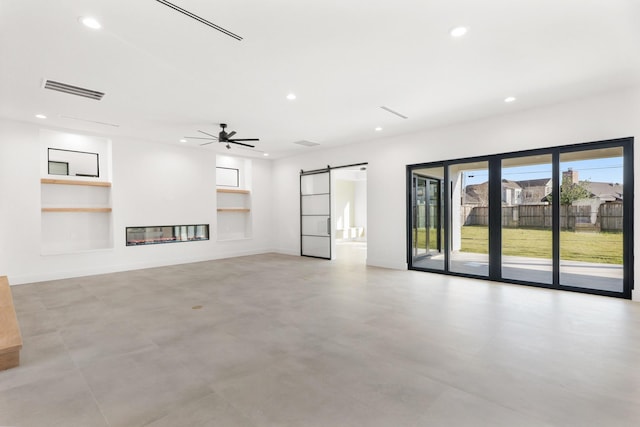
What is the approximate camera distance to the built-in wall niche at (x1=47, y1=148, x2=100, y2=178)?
7071 mm

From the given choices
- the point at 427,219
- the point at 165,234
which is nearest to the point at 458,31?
the point at 427,219

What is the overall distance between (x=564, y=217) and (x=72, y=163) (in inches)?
412

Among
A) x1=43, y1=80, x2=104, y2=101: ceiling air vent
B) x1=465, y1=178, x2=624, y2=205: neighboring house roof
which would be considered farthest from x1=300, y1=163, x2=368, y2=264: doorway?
x1=43, y1=80, x2=104, y2=101: ceiling air vent

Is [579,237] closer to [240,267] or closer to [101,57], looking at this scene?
[240,267]

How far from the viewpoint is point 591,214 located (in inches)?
213

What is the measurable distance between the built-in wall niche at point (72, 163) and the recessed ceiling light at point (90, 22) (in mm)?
5433

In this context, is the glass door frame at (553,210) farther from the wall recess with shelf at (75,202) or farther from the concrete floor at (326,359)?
the wall recess with shelf at (75,202)

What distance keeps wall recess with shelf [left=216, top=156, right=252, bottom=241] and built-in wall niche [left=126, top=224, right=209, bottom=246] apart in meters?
0.80

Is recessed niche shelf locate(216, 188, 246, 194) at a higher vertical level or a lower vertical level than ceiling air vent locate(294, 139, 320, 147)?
lower

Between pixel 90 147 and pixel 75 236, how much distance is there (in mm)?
2177

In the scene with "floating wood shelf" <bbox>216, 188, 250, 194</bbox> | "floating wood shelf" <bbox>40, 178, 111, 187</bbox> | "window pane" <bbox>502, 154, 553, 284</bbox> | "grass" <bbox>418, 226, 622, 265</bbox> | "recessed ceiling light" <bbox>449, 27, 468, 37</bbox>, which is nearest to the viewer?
"recessed ceiling light" <bbox>449, 27, 468, 37</bbox>

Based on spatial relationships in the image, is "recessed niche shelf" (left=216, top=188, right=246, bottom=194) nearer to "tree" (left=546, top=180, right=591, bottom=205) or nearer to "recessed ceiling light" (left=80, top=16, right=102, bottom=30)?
"recessed ceiling light" (left=80, top=16, right=102, bottom=30)

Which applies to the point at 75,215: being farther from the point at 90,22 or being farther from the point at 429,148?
the point at 429,148

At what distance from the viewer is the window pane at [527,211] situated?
19.0 ft
